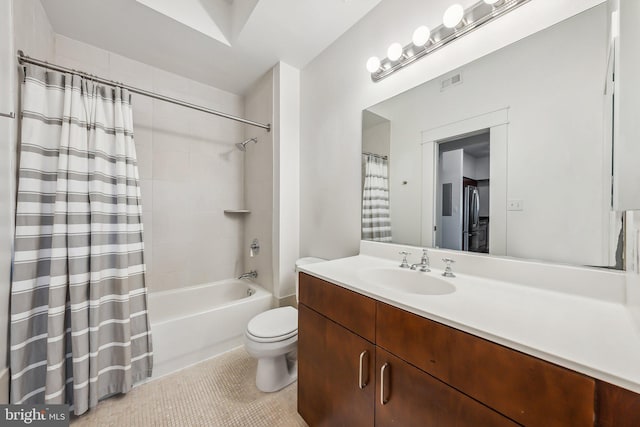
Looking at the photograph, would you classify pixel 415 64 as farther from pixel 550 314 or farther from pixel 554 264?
pixel 550 314

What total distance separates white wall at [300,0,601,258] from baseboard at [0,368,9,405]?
5.62 ft

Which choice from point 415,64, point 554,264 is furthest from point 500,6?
point 554,264

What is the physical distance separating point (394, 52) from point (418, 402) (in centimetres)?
161

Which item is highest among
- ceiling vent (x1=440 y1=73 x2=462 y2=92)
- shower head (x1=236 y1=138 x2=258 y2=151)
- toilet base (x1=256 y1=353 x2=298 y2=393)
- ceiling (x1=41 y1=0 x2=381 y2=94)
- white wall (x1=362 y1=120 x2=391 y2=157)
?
ceiling (x1=41 y1=0 x2=381 y2=94)

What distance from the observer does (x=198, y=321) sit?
1.73m

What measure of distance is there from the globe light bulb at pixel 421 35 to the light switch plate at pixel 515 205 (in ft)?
2.93

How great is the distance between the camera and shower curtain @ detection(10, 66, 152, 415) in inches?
46.7

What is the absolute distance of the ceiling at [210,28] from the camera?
1.51m

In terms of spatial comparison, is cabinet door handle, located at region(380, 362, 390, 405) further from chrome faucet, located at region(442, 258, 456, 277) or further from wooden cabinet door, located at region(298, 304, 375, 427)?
chrome faucet, located at region(442, 258, 456, 277)

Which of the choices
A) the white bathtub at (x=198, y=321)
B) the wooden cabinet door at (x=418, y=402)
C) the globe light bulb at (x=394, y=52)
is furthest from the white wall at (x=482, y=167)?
the white bathtub at (x=198, y=321)

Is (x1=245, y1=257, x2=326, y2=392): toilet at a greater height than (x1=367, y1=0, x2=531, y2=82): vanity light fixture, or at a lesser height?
lesser

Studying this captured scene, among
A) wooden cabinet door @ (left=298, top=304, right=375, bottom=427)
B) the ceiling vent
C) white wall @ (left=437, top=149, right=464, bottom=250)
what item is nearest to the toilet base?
wooden cabinet door @ (left=298, top=304, right=375, bottom=427)

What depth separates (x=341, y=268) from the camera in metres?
1.20

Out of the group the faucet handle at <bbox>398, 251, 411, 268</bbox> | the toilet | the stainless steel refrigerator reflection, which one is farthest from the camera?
the toilet
